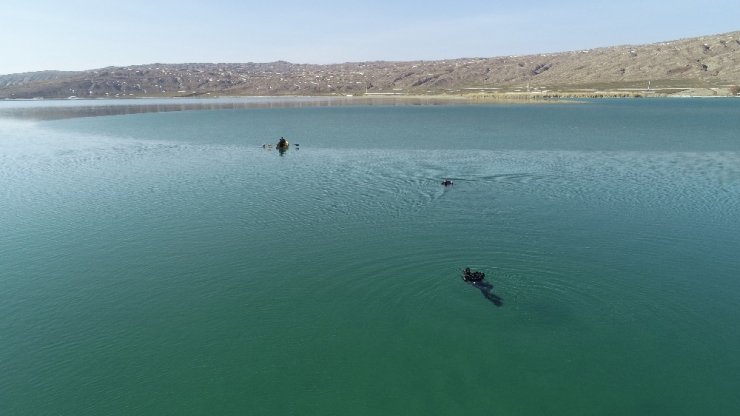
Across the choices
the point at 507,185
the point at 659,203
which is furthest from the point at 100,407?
the point at 659,203

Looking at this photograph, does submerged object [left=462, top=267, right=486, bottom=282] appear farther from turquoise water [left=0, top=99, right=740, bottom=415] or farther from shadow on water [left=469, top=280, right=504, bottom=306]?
turquoise water [left=0, top=99, right=740, bottom=415]

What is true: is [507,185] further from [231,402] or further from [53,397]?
Answer: [53,397]

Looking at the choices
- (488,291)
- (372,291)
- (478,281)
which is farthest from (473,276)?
(372,291)

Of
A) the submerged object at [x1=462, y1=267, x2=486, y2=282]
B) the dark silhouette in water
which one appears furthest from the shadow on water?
the submerged object at [x1=462, y1=267, x2=486, y2=282]

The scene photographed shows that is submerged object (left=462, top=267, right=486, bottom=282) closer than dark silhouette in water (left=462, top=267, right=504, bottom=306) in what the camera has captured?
No

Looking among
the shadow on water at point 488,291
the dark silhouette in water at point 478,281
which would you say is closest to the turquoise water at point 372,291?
the shadow on water at point 488,291

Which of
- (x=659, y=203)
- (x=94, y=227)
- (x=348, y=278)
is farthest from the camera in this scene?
(x=659, y=203)

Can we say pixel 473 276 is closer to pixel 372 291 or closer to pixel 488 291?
pixel 488 291

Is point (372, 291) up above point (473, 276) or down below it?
below
